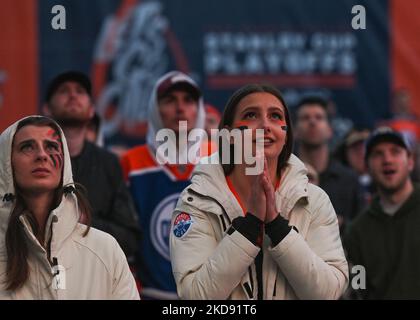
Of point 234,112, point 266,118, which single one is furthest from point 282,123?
point 234,112

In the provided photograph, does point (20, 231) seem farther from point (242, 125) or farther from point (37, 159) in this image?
point (242, 125)

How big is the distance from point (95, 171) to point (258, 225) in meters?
2.01

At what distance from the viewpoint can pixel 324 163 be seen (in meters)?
7.30

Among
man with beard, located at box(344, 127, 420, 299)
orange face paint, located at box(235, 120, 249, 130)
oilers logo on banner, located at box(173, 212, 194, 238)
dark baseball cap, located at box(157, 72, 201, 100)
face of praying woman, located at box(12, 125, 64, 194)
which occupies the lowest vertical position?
man with beard, located at box(344, 127, 420, 299)

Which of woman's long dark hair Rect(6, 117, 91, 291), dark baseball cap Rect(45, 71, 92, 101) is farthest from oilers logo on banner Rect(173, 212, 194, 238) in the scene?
dark baseball cap Rect(45, 71, 92, 101)

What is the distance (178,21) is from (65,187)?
677 cm

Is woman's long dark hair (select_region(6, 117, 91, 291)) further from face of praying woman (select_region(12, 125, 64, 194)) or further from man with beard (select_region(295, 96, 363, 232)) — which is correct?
man with beard (select_region(295, 96, 363, 232))

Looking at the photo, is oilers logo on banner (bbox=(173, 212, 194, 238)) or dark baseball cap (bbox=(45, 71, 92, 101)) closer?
oilers logo on banner (bbox=(173, 212, 194, 238))

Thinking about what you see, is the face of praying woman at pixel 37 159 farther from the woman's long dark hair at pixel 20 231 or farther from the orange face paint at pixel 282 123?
the orange face paint at pixel 282 123

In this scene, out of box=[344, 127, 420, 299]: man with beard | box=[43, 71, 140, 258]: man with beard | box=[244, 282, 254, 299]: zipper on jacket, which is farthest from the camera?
box=[344, 127, 420, 299]: man with beard

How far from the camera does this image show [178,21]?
10711 millimetres

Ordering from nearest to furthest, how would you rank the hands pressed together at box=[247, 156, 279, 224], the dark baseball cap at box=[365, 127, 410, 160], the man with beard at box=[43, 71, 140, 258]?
1. the hands pressed together at box=[247, 156, 279, 224]
2. the man with beard at box=[43, 71, 140, 258]
3. the dark baseball cap at box=[365, 127, 410, 160]

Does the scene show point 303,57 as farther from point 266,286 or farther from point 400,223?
point 266,286

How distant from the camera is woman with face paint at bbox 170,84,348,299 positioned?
12.5ft
